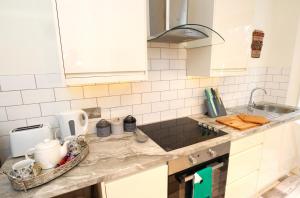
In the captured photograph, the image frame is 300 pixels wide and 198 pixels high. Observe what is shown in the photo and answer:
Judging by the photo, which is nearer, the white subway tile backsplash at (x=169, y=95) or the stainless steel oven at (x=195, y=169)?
the stainless steel oven at (x=195, y=169)

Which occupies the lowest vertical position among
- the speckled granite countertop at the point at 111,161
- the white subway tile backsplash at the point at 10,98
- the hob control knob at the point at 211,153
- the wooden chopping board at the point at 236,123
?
the hob control knob at the point at 211,153

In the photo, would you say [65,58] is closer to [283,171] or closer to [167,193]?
[167,193]

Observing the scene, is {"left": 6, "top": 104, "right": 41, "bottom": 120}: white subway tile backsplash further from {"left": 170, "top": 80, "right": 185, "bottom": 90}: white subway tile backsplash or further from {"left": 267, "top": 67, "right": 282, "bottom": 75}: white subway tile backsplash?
{"left": 267, "top": 67, "right": 282, "bottom": 75}: white subway tile backsplash

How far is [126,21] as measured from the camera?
962 mm

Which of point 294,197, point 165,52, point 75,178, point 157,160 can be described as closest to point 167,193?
point 157,160

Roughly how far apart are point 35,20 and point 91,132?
0.85 m

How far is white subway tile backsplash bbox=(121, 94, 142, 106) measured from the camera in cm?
139

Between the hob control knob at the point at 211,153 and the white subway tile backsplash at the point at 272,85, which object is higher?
the white subway tile backsplash at the point at 272,85

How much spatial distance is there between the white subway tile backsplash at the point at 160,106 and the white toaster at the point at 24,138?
86 centimetres

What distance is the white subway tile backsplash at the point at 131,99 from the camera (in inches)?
54.7

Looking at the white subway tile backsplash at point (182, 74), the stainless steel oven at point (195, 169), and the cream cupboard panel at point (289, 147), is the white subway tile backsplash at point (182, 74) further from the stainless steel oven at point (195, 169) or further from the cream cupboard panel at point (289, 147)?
the cream cupboard panel at point (289, 147)

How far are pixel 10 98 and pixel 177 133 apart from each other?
3.82ft

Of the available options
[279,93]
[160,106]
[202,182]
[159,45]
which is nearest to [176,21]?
[159,45]

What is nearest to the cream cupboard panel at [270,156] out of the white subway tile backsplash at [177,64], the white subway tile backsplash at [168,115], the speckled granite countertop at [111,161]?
the speckled granite countertop at [111,161]
